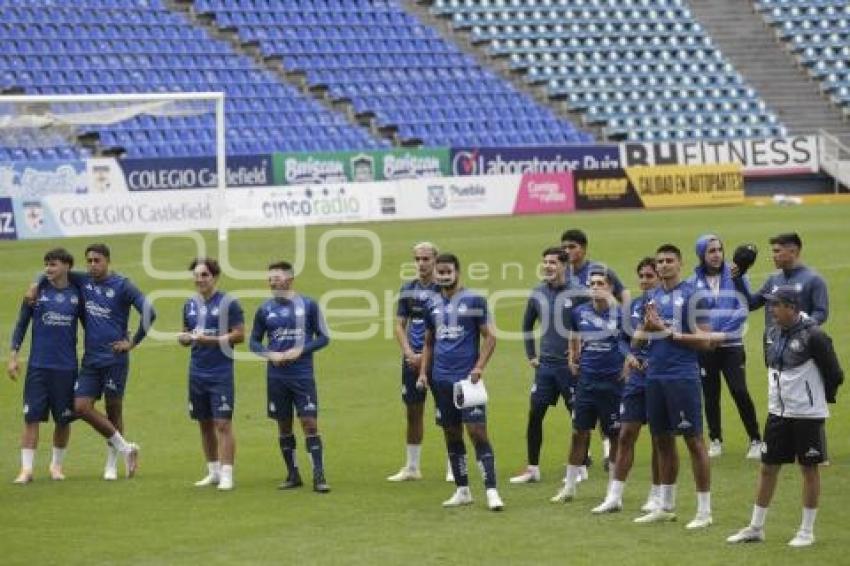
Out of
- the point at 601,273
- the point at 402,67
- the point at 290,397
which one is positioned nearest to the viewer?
the point at 601,273

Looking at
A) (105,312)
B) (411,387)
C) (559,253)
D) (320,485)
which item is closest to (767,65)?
(411,387)

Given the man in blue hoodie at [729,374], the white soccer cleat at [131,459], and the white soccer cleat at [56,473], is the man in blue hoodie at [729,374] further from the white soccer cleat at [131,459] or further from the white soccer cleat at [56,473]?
the white soccer cleat at [56,473]

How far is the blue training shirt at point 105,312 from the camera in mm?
16750

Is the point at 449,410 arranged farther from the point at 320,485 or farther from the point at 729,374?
the point at 729,374

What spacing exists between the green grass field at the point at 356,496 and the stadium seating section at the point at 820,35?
36.3 m

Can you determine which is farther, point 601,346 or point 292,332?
point 292,332

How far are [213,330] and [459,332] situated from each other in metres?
2.55

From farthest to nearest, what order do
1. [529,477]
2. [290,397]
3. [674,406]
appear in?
[529,477]
[290,397]
[674,406]

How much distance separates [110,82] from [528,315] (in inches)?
1398

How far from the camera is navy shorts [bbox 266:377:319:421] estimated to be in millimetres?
16047

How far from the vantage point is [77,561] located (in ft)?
43.0

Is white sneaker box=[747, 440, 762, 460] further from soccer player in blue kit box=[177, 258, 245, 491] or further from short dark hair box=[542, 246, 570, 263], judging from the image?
soccer player in blue kit box=[177, 258, 245, 491]

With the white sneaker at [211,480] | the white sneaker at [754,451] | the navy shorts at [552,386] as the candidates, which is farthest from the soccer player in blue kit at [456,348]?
the white sneaker at [754,451]

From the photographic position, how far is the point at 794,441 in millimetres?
Answer: 13180
